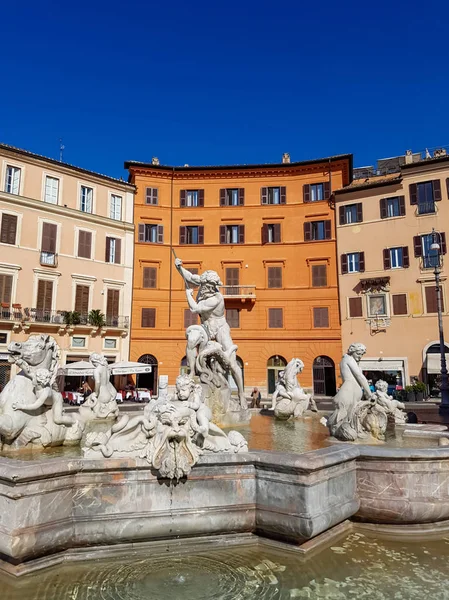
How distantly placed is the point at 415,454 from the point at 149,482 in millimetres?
2674

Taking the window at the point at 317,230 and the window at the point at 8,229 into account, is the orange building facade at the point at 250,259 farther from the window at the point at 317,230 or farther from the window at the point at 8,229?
the window at the point at 8,229

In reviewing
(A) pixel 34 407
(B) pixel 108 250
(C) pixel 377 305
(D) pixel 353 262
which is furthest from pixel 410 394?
(A) pixel 34 407

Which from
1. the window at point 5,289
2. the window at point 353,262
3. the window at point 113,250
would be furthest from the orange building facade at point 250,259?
the window at point 5,289

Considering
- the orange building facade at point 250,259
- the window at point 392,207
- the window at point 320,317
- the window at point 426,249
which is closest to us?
the window at point 426,249

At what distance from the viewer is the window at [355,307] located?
31.4 m

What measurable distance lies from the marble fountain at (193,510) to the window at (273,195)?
3074 centimetres

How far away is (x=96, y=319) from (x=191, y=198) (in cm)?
1205

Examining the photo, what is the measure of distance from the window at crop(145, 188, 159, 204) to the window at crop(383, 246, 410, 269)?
17.4 meters

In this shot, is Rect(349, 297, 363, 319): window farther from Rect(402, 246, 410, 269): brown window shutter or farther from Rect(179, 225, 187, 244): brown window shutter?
Rect(179, 225, 187, 244): brown window shutter

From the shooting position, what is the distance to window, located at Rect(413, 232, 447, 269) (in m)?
29.8

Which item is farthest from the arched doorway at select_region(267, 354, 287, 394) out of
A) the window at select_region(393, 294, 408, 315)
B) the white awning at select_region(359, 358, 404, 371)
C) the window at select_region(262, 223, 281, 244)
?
the window at select_region(262, 223, 281, 244)

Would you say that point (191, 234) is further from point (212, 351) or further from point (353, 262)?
point (212, 351)

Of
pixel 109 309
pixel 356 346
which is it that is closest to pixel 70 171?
pixel 109 309

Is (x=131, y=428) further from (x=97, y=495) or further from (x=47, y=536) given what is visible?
(x=47, y=536)
